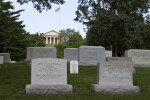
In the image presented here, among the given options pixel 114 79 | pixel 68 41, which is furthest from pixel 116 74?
pixel 68 41

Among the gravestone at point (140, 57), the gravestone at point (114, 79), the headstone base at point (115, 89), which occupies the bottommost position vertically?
the headstone base at point (115, 89)

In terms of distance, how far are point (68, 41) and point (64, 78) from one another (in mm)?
60107

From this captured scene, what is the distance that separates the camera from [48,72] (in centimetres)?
718

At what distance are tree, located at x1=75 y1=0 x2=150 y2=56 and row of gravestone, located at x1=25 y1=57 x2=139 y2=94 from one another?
1758 cm

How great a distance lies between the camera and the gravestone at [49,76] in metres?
6.90

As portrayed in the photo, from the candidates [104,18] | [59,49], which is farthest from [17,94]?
[59,49]

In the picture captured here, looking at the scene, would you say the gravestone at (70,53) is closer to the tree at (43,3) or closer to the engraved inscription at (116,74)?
the tree at (43,3)

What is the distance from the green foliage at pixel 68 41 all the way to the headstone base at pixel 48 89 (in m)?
55.4

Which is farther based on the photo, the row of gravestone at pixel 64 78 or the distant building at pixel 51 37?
the distant building at pixel 51 37

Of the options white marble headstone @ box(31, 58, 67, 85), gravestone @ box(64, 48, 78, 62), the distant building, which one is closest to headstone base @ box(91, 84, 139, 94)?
white marble headstone @ box(31, 58, 67, 85)

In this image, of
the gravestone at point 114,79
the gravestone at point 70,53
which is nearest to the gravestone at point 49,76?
the gravestone at point 114,79

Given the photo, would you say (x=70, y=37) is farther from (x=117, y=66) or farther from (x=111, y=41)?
(x=117, y=66)

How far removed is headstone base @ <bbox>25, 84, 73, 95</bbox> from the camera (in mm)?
6799

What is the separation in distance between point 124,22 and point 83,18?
261 inches
